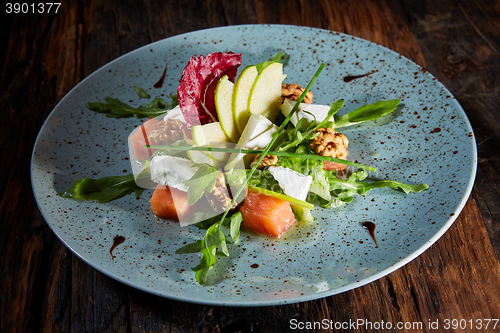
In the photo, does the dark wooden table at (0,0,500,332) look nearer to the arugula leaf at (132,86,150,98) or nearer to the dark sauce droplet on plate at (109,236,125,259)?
the dark sauce droplet on plate at (109,236,125,259)

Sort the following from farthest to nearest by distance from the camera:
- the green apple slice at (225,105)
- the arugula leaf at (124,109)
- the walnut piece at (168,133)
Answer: the arugula leaf at (124,109) → the walnut piece at (168,133) → the green apple slice at (225,105)

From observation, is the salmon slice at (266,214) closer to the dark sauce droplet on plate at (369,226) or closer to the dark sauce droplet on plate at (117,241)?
the dark sauce droplet on plate at (369,226)

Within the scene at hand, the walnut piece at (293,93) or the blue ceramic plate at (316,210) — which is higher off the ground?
the walnut piece at (293,93)

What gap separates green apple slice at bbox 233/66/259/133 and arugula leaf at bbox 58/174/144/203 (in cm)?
68

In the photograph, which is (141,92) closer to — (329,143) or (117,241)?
(117,241)

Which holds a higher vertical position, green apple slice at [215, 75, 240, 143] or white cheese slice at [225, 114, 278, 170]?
green apple slice at [215, 75, 240, 143]

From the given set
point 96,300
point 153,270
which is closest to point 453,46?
point 153,270

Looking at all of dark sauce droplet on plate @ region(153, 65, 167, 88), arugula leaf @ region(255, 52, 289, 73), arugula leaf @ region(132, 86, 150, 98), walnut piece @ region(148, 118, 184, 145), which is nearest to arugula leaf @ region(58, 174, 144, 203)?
walnut piece @ region(148, 118, 184, 145)

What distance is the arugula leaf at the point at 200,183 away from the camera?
7.23ft

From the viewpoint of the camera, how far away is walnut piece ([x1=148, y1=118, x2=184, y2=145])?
262cm

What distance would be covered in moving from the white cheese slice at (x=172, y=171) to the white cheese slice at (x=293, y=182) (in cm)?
46

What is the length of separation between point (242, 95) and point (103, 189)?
0.94 metres
